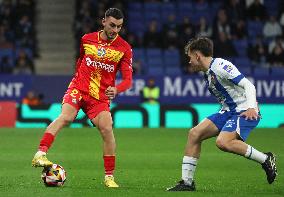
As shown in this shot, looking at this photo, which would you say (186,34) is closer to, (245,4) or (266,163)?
(245,4)

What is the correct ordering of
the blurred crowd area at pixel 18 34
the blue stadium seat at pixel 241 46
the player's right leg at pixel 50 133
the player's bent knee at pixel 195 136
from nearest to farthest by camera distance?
1. the player's right leg at pixel 50 133
2. the player's bent knee at pixel 195 136
3. the blurred crowd area at pixel 18 34
4. the blue stadium seat at pixel 241 46

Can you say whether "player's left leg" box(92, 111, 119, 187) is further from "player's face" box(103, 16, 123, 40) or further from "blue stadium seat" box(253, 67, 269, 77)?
"blue stadium seat" box(253, 67, 269, 77)

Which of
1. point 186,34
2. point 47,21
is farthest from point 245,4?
point 47,21

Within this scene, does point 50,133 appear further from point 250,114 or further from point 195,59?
point 250,114

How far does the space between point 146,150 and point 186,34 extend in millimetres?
9835

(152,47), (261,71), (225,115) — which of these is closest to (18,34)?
(152,47)

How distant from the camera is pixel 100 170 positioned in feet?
37.8

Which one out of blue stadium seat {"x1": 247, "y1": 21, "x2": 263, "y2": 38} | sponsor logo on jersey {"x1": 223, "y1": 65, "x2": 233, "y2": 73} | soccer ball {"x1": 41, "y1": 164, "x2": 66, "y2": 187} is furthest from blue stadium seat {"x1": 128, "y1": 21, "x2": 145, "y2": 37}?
sponsor logo on jersey {"x1": 223, "y1": 65, "x2": 233, "y2": 73}

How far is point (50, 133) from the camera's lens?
9.37 metres

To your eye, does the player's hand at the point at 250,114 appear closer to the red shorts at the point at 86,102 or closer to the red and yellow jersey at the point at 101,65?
the red and yellow jersey at the point at 101,65

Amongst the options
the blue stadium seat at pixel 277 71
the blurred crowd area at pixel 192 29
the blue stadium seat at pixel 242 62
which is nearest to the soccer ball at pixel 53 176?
the blurred crowd area at pixel 192 29

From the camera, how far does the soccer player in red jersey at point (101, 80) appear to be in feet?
31.6

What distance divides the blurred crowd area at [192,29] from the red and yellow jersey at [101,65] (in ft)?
43.5

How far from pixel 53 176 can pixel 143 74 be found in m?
14.0
